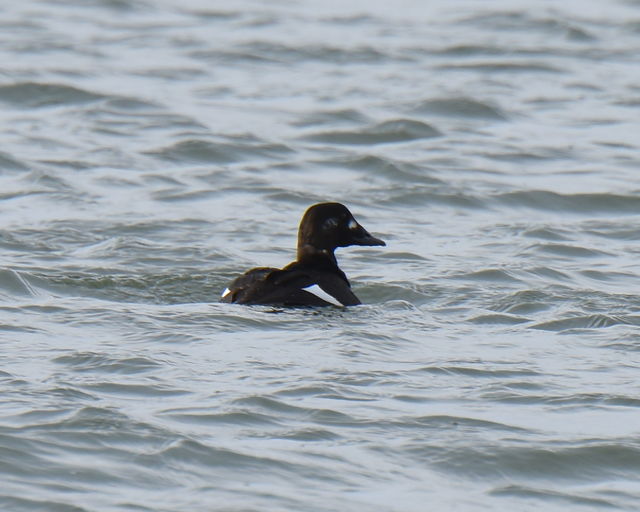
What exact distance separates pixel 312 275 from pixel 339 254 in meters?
2.22

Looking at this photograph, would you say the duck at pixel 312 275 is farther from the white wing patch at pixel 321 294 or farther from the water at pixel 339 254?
the water at pixel 339 254

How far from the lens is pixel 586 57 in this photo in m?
20.4

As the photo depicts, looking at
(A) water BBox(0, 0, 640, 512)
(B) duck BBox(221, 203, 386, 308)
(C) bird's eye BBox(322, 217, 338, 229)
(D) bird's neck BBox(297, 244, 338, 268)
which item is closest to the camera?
(A) water BBox(0, 0, 640, 512)

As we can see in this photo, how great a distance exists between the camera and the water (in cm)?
638

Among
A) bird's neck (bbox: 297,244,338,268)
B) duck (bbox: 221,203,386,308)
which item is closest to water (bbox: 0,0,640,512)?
duck (bbox: 221,203,386,308)

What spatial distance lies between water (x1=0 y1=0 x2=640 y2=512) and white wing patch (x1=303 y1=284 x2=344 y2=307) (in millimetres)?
141

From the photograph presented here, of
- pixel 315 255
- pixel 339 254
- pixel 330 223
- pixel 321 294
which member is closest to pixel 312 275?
pixel 321 294

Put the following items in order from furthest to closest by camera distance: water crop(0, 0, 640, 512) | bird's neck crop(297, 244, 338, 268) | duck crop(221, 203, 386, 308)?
bird's neck crop(297, 244, 338, 268) < duck crop(221, 203, 386, 308) < water crop(0, 0, 640, 512)

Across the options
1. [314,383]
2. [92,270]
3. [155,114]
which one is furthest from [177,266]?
[155,114]

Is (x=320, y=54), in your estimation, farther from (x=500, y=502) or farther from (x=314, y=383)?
(x=500, y=502)

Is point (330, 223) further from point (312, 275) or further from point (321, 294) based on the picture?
point (321, 294)

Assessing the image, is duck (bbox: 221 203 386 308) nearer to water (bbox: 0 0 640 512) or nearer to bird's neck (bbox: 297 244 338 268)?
bird's neck (bbox: 297 244 338 268)

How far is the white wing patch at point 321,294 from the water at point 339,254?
141 millimetres

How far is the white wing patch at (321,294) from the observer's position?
29.7 ft
